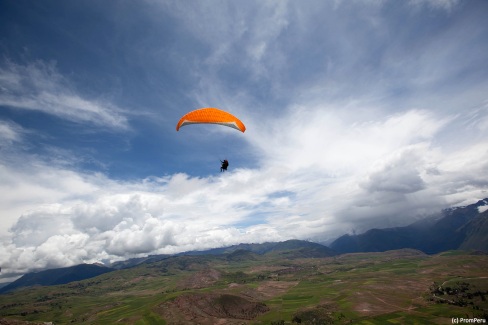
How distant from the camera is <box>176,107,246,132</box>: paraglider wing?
118ft

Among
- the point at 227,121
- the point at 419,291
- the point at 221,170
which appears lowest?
the point at 419,291

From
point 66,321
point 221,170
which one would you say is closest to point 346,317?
point 221,170

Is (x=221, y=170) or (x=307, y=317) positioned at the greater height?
(x=221, y=170)

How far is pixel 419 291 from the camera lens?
15962 centimetres

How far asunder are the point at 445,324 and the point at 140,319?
5016 inches

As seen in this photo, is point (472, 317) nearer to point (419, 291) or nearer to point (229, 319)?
point (419, 291)

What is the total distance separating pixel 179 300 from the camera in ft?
494

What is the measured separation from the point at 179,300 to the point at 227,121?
466 ft

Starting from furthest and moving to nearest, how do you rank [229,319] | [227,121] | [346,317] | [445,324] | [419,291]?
[419,291] → [229,319] → [346,317] → [445,324] → [227,121]

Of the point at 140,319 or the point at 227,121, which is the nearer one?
the point at 227,121

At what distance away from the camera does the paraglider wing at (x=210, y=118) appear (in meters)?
36.0

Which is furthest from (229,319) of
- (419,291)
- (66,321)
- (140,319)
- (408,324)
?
(66,321)

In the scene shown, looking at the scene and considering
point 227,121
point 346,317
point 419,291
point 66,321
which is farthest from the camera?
point 66,321

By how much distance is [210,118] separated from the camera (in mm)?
36562
